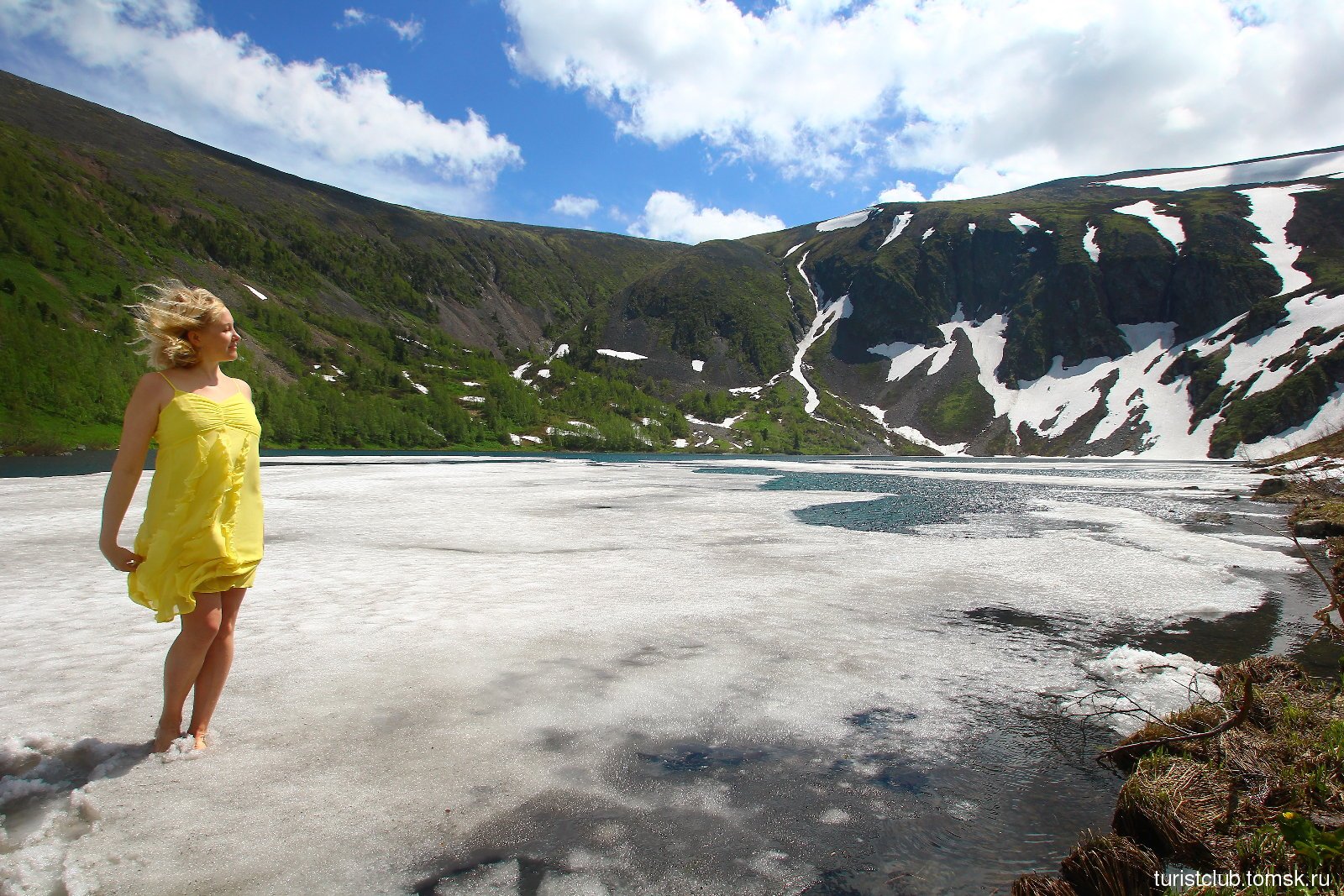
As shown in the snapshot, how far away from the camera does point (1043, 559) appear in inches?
658

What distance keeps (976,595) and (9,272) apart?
198m

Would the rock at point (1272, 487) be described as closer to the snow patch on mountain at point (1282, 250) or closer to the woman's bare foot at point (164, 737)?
the woman's bare foot at point (164, 737)

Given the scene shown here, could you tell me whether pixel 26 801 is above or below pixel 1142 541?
above

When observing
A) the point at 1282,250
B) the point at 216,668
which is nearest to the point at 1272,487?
the point at 216,668

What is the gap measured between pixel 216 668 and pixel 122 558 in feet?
3.84

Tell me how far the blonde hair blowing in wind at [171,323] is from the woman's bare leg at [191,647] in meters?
1.65

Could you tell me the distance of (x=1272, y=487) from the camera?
135 feet

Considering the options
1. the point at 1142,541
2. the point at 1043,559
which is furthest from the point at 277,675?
the point at 1142,541

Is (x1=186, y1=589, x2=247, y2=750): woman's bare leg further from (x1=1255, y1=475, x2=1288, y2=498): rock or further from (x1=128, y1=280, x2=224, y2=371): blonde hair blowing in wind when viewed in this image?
(x1=1255, y1=475, x2=1288, y2=498): rock

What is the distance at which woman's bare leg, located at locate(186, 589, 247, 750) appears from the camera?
A: 4840mm

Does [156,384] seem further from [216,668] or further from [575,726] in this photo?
[575,726]

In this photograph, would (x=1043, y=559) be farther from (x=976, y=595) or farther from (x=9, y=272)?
(x=9, y=272)

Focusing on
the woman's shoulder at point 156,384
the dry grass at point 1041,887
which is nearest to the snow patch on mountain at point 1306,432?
the dry grass at point 1041,887

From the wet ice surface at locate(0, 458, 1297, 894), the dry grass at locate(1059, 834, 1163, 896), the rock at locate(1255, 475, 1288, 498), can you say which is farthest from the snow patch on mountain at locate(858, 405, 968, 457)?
the dry grass at locate(1059, 834, 1163, 896)
